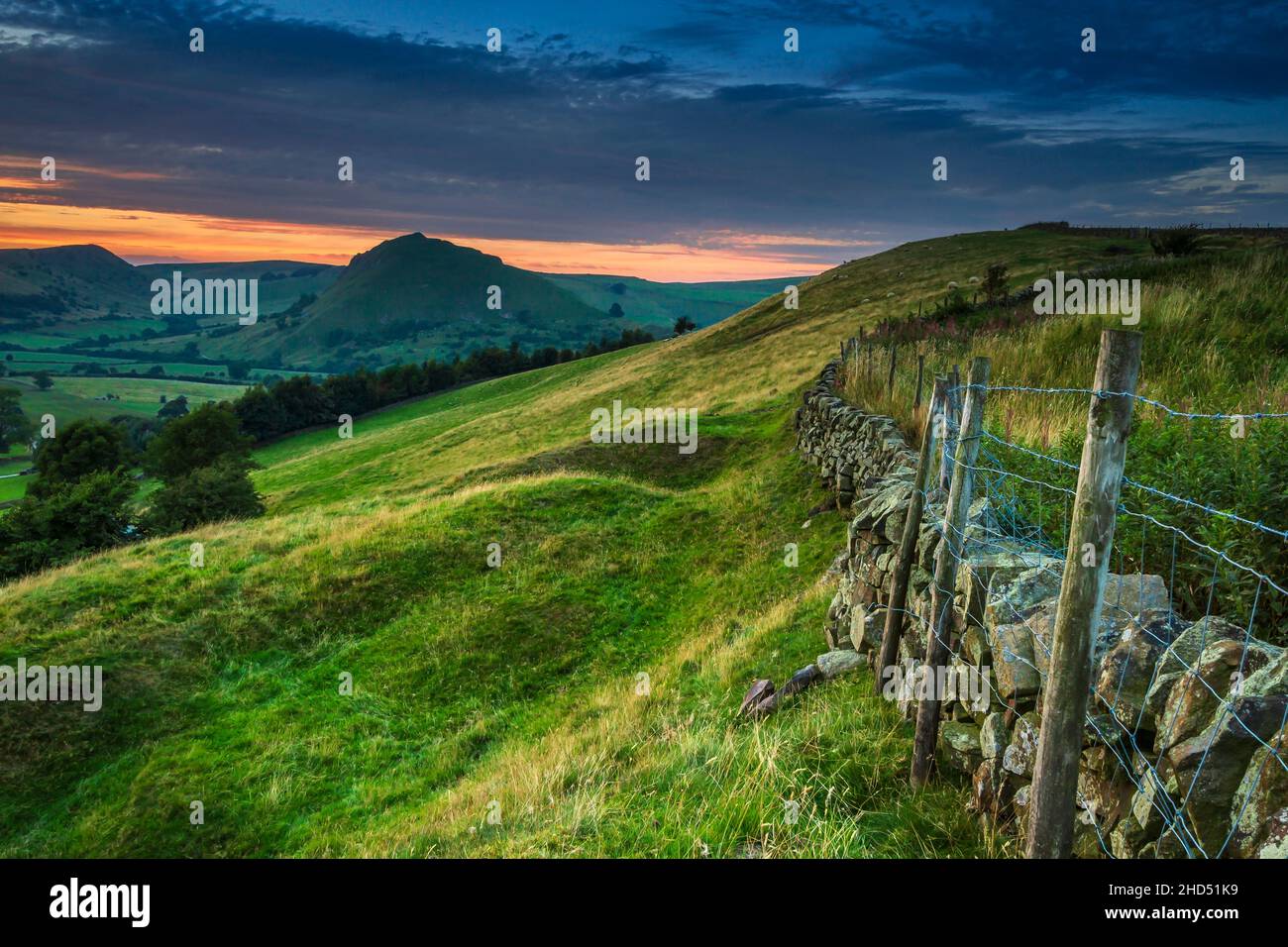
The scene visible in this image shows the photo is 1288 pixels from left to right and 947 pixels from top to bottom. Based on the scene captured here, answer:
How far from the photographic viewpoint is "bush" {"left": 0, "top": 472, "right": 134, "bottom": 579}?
24891 millimetres

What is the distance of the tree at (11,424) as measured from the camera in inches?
4850

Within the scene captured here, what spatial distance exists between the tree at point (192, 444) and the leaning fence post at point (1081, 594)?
62.8 meters

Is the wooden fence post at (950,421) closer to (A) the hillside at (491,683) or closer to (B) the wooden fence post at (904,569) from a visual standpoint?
(B) the wooden fence post at (904,569)

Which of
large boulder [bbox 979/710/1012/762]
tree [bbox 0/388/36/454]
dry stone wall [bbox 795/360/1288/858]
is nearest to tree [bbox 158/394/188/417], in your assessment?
tree [bbox 0/388/36/454]

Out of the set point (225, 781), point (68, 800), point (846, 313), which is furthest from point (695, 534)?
point (846, 313)

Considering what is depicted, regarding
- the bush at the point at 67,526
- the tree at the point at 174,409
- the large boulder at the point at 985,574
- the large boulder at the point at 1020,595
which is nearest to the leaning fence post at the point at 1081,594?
the large boulder at the point at 1020,595

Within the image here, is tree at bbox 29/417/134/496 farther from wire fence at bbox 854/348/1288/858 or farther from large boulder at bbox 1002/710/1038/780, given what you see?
wire fence at bbox 854/348/1288/858

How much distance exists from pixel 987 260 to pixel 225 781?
67.9 m

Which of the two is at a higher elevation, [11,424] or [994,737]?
[994,737]

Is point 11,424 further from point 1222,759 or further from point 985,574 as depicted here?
point 1222,759

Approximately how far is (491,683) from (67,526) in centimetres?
2403

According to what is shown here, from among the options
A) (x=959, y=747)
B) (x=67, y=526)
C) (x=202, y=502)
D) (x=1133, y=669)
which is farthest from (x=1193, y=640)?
(x=202, y=502)

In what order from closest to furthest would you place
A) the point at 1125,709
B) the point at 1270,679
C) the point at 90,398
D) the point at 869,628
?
the point at 1270,679
the point at 1125,709
the point at 869,628
the point at 90,398

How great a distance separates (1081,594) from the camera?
3404 mm
